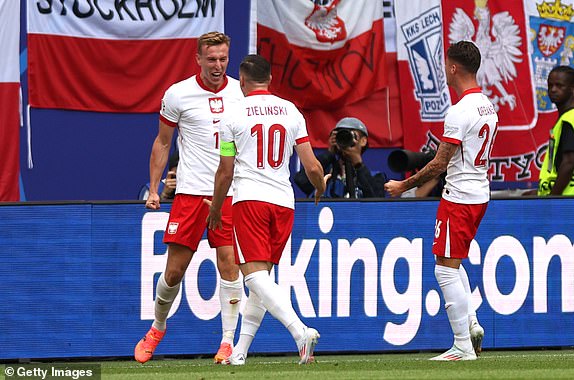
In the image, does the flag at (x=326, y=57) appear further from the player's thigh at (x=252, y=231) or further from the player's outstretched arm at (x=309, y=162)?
the player's thigh at (x=252, y=231)

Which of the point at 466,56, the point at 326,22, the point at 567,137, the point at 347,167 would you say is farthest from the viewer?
the point at 326,22

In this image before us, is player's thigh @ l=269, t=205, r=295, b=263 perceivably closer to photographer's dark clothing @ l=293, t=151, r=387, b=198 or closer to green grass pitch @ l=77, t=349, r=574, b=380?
green grass pitch @ l=77, t=349, r=574, b=380

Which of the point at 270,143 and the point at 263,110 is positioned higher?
the point at 263,110

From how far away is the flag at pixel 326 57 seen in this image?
1307cm

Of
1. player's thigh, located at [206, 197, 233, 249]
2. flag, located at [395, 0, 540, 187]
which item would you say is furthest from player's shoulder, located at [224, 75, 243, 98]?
flag, located at [395, 0, 540, 187]

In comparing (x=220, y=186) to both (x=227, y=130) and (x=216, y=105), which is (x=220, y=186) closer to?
(x=227, y=130)

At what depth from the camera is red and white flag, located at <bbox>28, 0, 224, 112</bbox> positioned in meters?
12.6

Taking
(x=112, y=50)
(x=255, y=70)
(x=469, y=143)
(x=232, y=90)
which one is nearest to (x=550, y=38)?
(x=112, y=50)

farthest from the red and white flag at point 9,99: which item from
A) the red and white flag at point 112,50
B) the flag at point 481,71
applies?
the flag at point 481,71

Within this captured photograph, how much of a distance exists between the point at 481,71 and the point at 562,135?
2.99 m

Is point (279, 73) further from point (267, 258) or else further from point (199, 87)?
point (267, 258)

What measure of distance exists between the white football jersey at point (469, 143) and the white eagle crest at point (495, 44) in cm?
493

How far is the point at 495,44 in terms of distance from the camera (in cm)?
1368

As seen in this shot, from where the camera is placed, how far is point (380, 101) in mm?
13602
